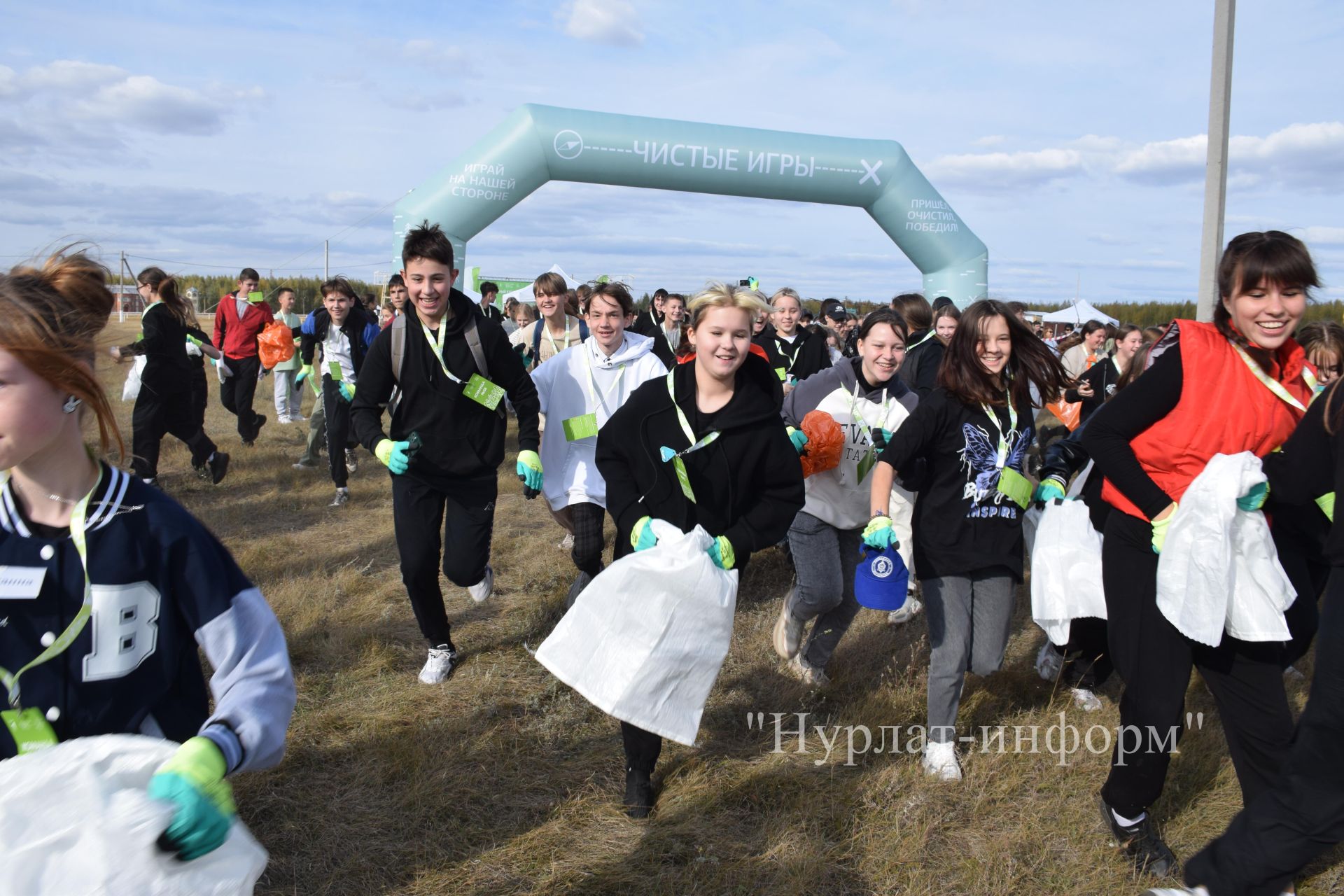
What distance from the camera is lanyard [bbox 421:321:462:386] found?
4.38 metres

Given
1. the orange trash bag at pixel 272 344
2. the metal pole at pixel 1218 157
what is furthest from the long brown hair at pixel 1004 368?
the orange trash bag at pixel 272 344

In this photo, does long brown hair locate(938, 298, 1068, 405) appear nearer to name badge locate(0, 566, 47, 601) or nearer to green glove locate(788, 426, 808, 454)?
green glove locate(788, 426, 808, 454)

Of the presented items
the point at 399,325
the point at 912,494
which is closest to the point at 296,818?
the point at 399,325

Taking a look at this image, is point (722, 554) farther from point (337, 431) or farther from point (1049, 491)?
point (337, 431)

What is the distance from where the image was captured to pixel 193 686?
1.86m

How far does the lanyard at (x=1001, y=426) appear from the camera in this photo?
12.2 feet

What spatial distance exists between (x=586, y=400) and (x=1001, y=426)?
7.52ft

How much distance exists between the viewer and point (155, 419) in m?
7.89

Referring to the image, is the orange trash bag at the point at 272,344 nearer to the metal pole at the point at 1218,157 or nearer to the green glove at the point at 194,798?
the metal pole at the point at 1218,157

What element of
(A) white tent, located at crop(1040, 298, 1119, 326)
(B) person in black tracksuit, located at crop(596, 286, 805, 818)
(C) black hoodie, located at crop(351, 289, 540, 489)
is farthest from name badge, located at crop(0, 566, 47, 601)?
(A) white tent, located at crop(1040, 298, 1119, 326)

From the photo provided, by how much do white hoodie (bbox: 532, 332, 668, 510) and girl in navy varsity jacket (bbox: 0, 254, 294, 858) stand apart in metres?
3.28

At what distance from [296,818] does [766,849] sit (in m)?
1.71

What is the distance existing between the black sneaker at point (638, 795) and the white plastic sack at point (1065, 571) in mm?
1667

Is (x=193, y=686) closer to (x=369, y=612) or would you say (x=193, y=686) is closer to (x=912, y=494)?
(x=369, y=612)
